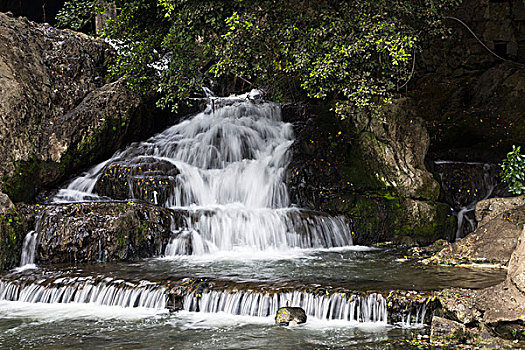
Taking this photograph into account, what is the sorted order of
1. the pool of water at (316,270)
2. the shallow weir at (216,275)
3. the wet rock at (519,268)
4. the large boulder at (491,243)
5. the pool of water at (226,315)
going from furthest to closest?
the large boulder at (491,243)
the pool of water at (316,270)
the shallow weir at (216,275)
the pool of water at (226,315)
the wet rock at (519,268)

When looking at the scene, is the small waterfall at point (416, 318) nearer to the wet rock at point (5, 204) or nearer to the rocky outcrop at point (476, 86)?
the wet rock at point (5, 204)

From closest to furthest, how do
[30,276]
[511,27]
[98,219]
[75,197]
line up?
[30,276] → [98,219] → [75,197] → [511,27]

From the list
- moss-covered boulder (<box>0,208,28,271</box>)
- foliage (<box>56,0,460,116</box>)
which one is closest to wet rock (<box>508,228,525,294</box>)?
foliage (<box>56,0,460,116</box>)

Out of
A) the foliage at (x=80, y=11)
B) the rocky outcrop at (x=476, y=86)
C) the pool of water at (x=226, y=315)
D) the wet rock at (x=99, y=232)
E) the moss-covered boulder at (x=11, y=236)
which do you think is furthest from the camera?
the rocky outcrop at (x=476, y=86)

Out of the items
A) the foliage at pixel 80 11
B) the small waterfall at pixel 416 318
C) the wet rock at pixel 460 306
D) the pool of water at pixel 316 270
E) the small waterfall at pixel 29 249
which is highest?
the foliage at pixel 80 11

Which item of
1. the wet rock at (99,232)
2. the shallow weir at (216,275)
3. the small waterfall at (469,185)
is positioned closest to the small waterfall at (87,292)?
the shallow weir at (216,275)

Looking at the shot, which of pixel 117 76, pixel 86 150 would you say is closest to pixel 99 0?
pixel 117 76

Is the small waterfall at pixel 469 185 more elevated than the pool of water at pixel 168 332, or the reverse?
the small waterfall at pixel 469 185

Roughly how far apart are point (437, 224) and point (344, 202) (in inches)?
93.5

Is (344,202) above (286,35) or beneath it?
beneath

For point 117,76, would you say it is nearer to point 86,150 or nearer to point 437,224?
point 86,150

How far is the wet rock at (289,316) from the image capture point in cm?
665

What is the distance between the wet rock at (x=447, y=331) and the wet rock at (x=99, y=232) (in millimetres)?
6228

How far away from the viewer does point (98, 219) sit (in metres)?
10.2
